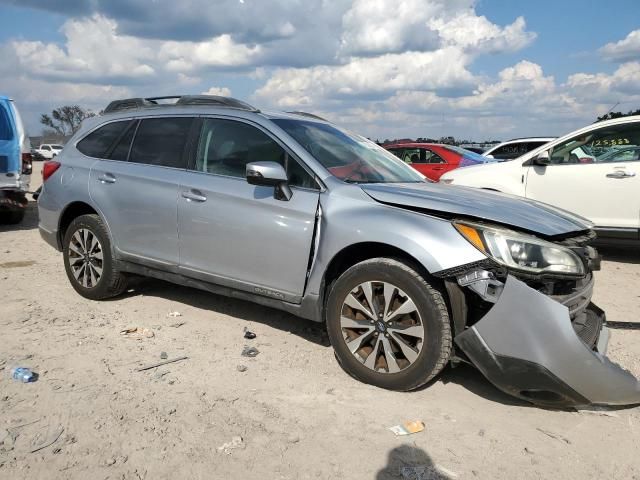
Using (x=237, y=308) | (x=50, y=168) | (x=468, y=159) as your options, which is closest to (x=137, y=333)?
(x=237, y=308)

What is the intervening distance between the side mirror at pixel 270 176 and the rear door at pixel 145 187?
982mm

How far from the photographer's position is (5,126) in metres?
9.02

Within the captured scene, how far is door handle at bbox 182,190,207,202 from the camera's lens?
4137mm

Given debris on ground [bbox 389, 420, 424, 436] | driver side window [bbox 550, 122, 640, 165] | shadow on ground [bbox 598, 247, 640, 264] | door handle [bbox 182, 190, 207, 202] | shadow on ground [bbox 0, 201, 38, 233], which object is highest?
driver side window [bbox 550, 122, 640, 165]

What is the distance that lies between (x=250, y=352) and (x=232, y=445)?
4.09ft

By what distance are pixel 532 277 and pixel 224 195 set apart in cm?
222

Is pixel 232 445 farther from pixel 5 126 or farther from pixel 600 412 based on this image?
pixel 5 126

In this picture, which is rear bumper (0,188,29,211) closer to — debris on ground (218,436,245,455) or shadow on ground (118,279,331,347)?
shadow on ground (118,279,331,347)

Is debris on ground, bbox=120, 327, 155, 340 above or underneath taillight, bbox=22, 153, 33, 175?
underneath

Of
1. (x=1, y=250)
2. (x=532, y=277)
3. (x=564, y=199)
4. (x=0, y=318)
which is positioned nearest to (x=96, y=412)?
(x=0, y=318)

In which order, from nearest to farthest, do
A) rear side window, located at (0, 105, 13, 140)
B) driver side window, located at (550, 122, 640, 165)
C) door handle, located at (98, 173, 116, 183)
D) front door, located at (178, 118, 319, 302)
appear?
front door, located at (178, 118, 319, 302) < door handle, located at (98, 173, 116, 183) < driver side window, located at (550, 122, 640, 165) < rear side window, located at (0, 105, 13, 140)

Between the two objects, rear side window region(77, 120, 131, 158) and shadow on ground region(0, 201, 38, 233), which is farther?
shadow on ground region(0, 201, 38, 233)

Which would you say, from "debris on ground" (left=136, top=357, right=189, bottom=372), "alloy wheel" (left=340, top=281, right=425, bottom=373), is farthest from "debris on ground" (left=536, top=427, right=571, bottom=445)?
"debris on ground" (left=136, top=357, right=189, bottom=372)

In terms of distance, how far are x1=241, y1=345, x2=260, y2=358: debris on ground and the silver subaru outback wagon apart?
0.40 metres
